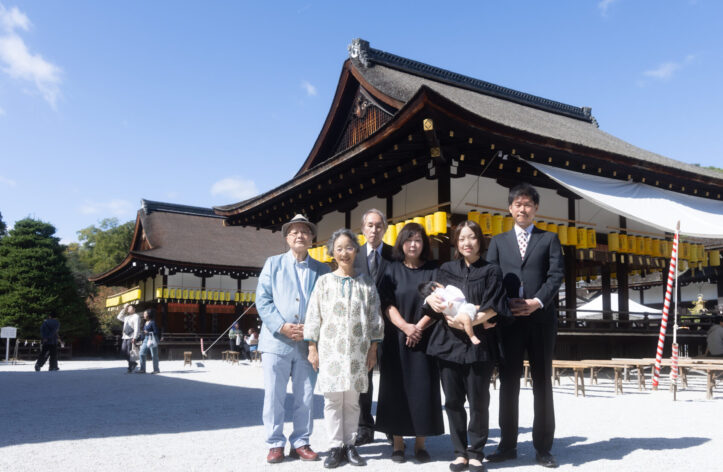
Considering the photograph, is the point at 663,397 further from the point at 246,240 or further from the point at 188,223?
the point at 188,223

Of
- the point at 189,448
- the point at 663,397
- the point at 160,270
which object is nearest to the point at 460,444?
the point at 189,448

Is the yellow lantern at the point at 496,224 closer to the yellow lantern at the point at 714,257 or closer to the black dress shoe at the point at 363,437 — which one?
the black dress shoe at the point at 363,437

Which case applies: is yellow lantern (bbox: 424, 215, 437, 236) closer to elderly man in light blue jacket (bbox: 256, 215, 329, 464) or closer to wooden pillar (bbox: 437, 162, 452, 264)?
wooden pillar (bbox: 437, 162, 452, 264)

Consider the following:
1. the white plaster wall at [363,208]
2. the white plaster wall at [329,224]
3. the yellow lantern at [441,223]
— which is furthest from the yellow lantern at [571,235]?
the white plaster wall at [329,224]

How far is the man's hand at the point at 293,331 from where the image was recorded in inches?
157

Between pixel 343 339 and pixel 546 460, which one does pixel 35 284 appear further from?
pixel 546 460

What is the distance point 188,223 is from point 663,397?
25.7m

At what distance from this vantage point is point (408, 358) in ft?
13.0

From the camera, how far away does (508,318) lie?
3811 mm

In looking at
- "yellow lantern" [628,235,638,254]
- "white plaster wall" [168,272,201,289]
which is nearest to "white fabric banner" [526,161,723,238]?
"yellow lantern" [628,235,638,254]

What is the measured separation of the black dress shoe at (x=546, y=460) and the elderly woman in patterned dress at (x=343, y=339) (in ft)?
3.90

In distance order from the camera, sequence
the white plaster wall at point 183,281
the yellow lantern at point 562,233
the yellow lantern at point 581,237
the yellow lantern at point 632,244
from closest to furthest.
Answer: the yellow lantern at point 562,233 → the yellow lantern at point 581,237 → the yellow lantern at point 632,244 → the white plaster wall at point 183,281

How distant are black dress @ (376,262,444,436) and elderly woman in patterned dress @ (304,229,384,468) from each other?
0.16 meters

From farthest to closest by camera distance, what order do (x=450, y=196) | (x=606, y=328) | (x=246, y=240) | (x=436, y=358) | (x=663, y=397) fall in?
(x=246, y=240) < (x=606, y=328) < (x=450, y=196) < (x=663, y=397) < (x=436, y=358)
